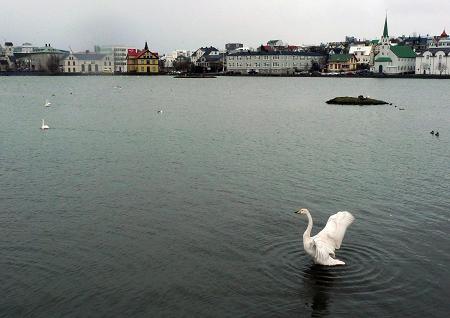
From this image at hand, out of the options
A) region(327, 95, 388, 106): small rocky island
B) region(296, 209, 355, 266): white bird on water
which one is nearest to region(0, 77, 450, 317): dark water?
region(296, 209, 355, 266): white bird on water

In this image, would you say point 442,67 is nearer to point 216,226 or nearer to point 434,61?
point 434,61

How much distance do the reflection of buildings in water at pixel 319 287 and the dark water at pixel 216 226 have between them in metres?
0.05

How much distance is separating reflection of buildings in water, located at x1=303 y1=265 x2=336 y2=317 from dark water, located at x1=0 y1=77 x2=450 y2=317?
53 mm

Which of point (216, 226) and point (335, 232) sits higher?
point (335, 232)

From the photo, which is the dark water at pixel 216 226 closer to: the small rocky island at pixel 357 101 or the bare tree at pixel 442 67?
the small rocky island at pixel 357 101

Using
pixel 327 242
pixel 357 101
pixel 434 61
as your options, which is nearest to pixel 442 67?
pixel 434 61

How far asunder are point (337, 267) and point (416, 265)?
266 centimetres

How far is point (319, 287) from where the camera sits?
1509 cm

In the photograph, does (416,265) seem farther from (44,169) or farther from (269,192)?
(44,169)

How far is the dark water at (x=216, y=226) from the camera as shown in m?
14.6

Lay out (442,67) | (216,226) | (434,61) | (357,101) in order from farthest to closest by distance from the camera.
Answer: (434,61) → (442,67) → (357,101) → (216,226)

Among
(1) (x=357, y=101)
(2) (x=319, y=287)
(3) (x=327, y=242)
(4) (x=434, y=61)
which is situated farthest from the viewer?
(4) (x=434, y=61)

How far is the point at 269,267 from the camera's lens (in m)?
16.4

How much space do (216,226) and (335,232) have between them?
5620 mm
